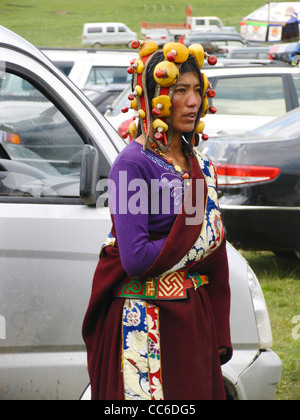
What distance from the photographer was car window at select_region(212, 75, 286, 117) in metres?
9.79

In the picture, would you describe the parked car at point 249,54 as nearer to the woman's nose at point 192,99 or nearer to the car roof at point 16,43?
the car roof at point 16,43

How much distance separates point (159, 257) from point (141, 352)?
0.34 meters

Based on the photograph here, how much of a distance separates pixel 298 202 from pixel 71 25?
2470 cm

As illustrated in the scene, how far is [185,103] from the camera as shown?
2.28 metres

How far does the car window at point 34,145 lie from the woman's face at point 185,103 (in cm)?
91

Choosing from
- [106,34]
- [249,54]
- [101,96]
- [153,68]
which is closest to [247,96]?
[101,96]

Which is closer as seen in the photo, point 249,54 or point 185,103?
point 185,103

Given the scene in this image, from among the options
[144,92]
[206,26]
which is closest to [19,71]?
[144,92]

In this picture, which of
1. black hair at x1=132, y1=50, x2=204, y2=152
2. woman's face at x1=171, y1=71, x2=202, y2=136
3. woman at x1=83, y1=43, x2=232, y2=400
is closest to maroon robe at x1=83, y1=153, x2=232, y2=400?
woman at x1=83, y1=43, x2=232, y2=400

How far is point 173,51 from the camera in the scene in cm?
223

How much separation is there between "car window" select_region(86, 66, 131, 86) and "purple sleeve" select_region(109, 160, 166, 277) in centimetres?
1123

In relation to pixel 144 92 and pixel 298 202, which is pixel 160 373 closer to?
pixel 144 92

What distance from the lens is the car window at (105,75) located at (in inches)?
519

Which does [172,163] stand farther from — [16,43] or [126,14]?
[126,14]
